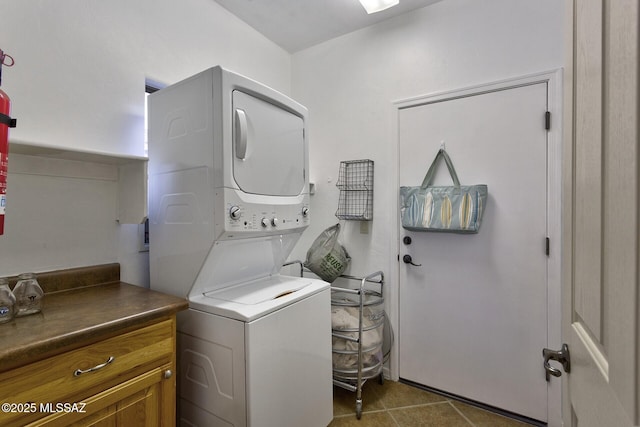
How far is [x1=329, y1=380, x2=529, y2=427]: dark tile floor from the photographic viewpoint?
1950mm

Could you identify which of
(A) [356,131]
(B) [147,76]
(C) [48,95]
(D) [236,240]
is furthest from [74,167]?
(A) [356,131]

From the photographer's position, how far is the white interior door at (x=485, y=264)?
1943mm

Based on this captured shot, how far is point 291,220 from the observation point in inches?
68.8

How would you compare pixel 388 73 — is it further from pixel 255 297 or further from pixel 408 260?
pixel 255 297

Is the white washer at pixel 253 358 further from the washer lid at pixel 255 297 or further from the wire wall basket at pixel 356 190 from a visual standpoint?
the wire wall basket at pixel 356 190

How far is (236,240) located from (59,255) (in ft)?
2.83

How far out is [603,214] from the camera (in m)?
0.49

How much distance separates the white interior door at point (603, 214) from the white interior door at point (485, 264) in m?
1.43

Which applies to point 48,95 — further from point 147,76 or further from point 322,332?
point 322,332

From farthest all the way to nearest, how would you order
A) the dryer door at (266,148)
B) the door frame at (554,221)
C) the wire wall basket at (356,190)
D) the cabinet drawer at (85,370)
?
the wire wall basket at (356,190) → the door frame at (554,221) → the dryer door at (266,148) → the cabinet drawer at (85,370)

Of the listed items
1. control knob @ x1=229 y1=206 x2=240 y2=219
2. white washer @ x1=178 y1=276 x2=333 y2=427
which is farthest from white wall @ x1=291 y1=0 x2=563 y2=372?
control knob @ x1=229 y1=206 x2=240 y2=219

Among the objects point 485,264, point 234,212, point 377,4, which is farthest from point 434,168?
point 234,212

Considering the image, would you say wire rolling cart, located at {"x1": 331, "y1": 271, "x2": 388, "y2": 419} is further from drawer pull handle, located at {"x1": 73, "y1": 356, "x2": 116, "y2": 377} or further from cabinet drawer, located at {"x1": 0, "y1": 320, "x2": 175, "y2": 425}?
drawer pull handle, located at {"x1": 73, "y1": 356, "x2": 116, "y2": 377}

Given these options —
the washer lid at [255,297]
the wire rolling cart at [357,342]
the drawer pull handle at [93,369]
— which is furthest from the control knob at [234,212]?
the wire rolling cart at [357,342]
